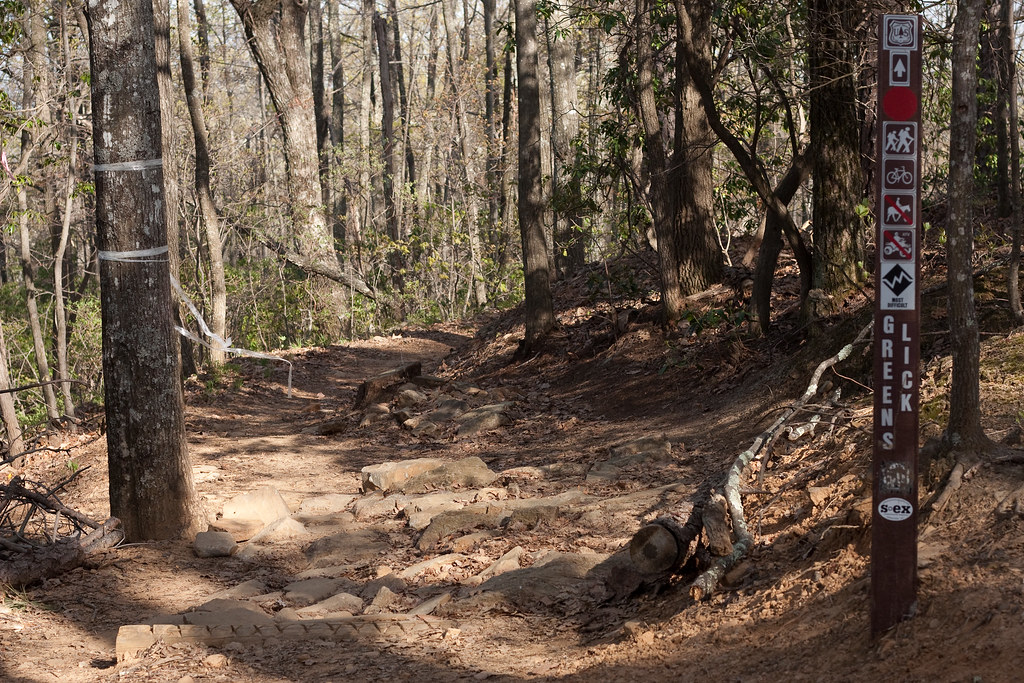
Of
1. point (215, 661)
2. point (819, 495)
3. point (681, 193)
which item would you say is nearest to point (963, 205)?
point (819, 495)

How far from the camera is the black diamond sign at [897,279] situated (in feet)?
11.4

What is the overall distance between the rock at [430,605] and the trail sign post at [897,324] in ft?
8.90

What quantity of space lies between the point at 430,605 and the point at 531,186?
9.15 metres

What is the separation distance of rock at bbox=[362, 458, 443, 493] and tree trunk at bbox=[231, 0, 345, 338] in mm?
10653

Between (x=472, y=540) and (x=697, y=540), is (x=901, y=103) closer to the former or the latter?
(x=697, y=540)

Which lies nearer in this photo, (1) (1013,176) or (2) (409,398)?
(1) (1013,176)

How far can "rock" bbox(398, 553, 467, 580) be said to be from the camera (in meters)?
6.11

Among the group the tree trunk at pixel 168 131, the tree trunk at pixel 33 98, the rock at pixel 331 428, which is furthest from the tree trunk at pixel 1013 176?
the tree trunk at pixel 33 98

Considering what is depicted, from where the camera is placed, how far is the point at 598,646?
181 inches

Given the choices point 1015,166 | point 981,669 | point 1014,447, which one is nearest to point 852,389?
A: point 1015,166

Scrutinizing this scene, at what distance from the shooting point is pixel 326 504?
798 centimetres

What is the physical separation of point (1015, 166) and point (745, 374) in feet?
12.7

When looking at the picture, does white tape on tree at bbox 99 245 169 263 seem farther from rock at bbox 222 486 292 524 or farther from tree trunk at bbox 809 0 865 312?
tree trunk at bbox 809 0 865 312

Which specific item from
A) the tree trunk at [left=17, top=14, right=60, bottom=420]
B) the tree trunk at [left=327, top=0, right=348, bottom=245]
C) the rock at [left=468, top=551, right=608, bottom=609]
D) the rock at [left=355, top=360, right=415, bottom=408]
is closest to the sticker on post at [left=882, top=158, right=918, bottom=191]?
the rock at [left=468, top=551, right=608, bottom=609]
